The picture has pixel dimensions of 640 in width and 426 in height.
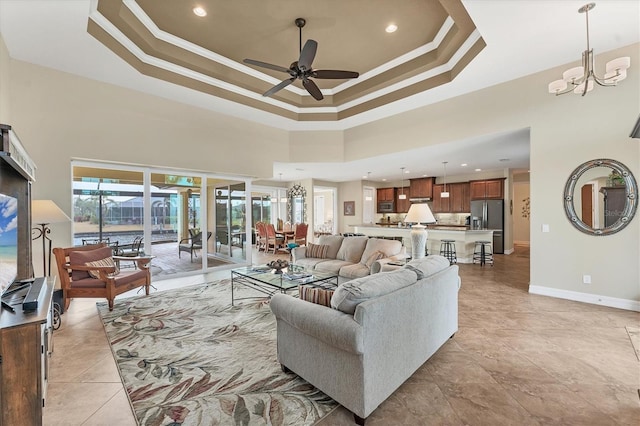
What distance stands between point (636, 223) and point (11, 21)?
311 inches

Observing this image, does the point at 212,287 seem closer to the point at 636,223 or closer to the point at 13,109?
the point at 13,109

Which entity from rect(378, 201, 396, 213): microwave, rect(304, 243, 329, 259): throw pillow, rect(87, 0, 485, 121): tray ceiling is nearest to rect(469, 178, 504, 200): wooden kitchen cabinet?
rect(378, 201, 396, 213): microwave

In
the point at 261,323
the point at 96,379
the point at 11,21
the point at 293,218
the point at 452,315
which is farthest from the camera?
the point at 293,218

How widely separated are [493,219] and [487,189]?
1.02m

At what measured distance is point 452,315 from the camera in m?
2.85

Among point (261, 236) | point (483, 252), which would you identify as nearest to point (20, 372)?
point (483, 252)

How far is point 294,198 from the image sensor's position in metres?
10.9

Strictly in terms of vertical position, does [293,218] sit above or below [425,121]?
below

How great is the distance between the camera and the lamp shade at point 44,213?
3321 millimetres

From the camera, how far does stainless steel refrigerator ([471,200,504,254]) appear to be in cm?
865

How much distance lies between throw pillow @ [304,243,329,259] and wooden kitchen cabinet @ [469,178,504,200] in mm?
6555

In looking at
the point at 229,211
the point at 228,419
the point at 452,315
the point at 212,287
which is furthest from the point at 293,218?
the point at 228,419

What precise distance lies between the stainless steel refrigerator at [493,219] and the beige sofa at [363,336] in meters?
7.61

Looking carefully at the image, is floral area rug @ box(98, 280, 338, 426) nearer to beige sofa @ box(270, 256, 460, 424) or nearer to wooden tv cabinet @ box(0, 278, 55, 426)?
beige sofa @ box(270, 256, 460, 424)
